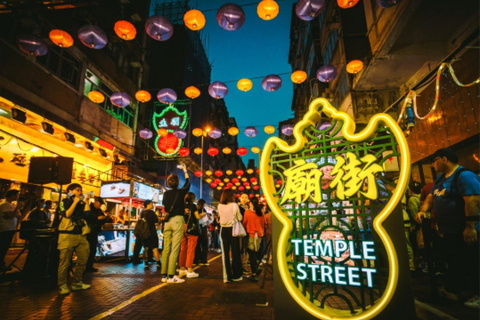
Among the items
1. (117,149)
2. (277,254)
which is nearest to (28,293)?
(277,254)

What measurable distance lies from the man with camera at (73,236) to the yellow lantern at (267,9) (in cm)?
585

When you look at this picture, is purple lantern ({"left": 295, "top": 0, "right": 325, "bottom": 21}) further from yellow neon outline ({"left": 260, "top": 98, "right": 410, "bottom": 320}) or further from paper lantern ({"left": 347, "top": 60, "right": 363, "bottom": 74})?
yellow neon outline ({"left": 260, "top": 98, "right": 410, "bottom": 320})

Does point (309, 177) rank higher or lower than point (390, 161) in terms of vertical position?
lower

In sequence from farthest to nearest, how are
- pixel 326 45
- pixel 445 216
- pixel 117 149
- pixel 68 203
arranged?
pixel 326 45
pixel 117 149
pixel 68 203
pixel 445 216

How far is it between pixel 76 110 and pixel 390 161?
14.7 meters

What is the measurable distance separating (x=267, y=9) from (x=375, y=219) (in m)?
5.86

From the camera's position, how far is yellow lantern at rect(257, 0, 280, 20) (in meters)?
6.38

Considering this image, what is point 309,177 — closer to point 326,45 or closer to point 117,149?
point 117,149

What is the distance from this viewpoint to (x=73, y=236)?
16.4 ft

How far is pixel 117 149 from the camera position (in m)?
15.1

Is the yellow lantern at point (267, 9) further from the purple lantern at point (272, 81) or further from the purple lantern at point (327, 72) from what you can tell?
the purple lantern at point (327, 72)

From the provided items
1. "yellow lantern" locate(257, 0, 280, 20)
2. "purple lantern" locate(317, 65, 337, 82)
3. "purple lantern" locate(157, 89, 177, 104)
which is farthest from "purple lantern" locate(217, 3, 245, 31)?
"purple lantern" locate(157, 89, 177, 104)

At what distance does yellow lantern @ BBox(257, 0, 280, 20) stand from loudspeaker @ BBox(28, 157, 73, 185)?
6.18 metres

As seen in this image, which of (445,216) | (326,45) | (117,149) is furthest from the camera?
(326,45)
